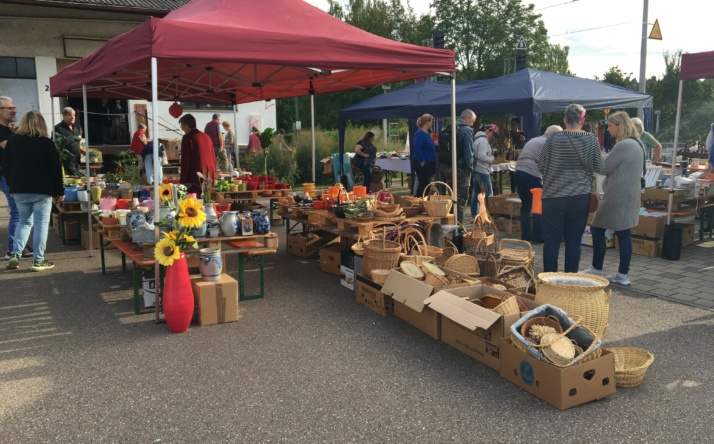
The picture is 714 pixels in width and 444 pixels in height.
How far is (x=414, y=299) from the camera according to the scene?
15.1ft

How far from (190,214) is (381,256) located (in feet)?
5.75

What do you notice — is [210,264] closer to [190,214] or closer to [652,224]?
[190,214]

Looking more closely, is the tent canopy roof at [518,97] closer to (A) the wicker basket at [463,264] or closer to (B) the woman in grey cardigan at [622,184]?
(B) the woman in grey cardigan at [622,184]

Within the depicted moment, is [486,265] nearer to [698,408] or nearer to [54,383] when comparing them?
[698,408]

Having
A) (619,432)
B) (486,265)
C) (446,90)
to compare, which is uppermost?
(446,90)

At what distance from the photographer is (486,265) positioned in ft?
18.3

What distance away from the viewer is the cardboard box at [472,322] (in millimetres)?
3891

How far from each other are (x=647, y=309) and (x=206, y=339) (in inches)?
154

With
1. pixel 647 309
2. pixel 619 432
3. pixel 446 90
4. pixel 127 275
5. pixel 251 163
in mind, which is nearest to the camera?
pixel 619 432

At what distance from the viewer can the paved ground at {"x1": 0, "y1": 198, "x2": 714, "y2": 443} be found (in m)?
3.20

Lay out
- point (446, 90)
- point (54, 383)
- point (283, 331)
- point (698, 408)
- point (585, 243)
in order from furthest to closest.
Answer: point (446, 90) < point (585, 243) < point (283, 331) < point (54, 383) < point (698, 408)

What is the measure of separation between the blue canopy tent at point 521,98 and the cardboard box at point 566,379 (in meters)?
5.92

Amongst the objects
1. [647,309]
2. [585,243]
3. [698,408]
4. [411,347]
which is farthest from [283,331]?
[585,243]

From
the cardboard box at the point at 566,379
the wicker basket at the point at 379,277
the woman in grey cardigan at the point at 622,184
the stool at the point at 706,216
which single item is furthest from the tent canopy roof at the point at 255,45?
the stool at the point at 706,216
